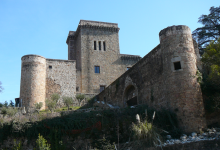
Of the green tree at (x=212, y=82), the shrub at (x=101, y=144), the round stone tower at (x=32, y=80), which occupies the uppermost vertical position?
the round stone tower at (x=32, y=80)

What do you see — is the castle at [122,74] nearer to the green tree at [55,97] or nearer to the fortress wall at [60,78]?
the fortress wall at [60,78]

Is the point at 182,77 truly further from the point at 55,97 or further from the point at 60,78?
the point at 60,78

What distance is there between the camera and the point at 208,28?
85.8ft

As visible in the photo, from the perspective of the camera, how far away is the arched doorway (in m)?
18.4

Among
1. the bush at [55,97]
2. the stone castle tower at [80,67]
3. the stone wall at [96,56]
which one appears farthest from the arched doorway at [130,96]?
the stone wall at [96,56]

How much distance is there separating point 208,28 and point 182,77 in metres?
15.6

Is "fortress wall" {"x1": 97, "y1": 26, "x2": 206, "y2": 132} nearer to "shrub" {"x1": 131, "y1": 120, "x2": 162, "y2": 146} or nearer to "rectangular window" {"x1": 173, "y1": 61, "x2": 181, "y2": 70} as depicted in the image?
"rectangular window" {"x1": 173, "y1": 61, "x2": 181, "y2": 70}

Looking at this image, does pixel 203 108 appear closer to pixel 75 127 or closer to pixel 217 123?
pixel 217 123

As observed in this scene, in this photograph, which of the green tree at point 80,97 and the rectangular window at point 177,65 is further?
the green tree at point 80,97

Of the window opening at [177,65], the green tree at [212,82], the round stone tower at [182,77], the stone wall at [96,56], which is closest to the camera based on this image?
the round stone tower at [182,77]

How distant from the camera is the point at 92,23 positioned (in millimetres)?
33875

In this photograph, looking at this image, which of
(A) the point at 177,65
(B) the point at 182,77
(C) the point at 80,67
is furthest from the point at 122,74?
(C) the point at 80,67

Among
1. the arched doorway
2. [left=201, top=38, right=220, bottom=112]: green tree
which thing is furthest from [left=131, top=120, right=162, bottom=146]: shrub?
the arched doorway

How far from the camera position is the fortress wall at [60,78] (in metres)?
29.0
